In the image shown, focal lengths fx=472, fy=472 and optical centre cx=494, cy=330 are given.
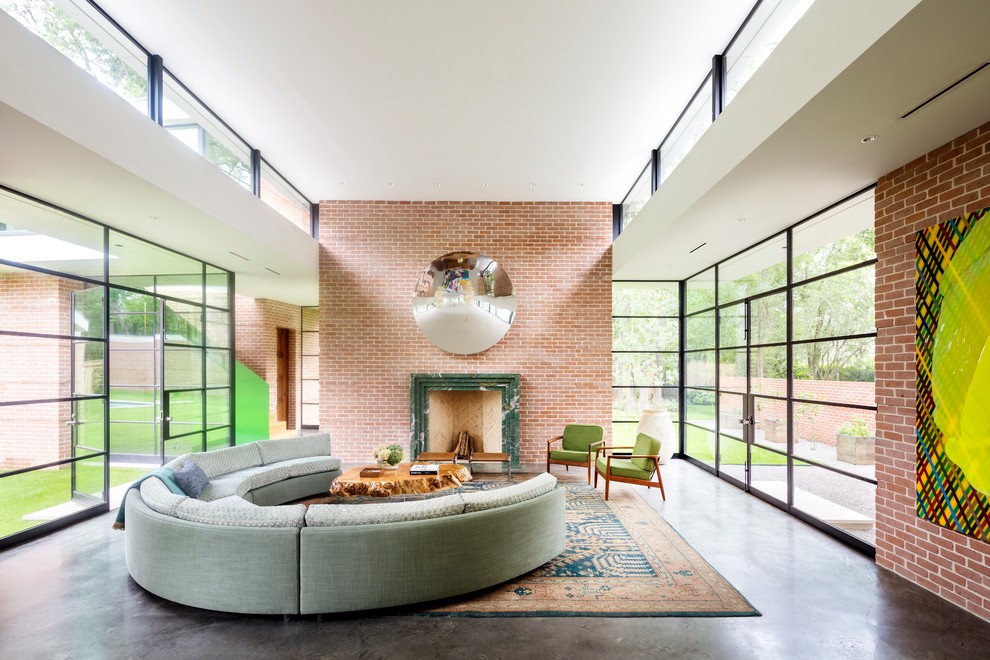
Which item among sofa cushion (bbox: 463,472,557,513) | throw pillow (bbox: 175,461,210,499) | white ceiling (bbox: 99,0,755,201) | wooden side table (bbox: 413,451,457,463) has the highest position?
white ceiling (bbox: 99,0,755,201)

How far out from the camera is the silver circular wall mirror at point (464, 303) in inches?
279

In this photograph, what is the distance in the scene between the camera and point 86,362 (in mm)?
4691

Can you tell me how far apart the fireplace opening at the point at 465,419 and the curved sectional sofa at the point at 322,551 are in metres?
3.88

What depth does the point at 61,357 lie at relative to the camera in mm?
4418

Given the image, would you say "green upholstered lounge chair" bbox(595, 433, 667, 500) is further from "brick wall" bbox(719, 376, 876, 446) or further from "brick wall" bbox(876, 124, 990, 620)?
"brick wall" bbox(876, 124, 990, 620)

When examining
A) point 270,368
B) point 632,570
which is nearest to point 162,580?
point 632,570

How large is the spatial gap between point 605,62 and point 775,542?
14.5ft

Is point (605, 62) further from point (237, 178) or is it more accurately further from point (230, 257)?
point (230, 257)

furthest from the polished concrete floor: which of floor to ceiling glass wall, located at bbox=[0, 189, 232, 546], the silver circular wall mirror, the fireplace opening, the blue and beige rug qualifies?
the silver circular wall mirror

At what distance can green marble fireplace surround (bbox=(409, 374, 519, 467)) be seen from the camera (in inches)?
275

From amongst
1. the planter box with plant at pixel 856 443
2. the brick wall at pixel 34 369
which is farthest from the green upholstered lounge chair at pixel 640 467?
the brick wall at pixel 34 369

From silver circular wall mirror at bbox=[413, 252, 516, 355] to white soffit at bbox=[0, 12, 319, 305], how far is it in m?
2.14

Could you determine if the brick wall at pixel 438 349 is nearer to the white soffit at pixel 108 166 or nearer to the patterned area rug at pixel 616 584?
the white soffit at pixel 108 166

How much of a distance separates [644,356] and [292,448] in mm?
5627
